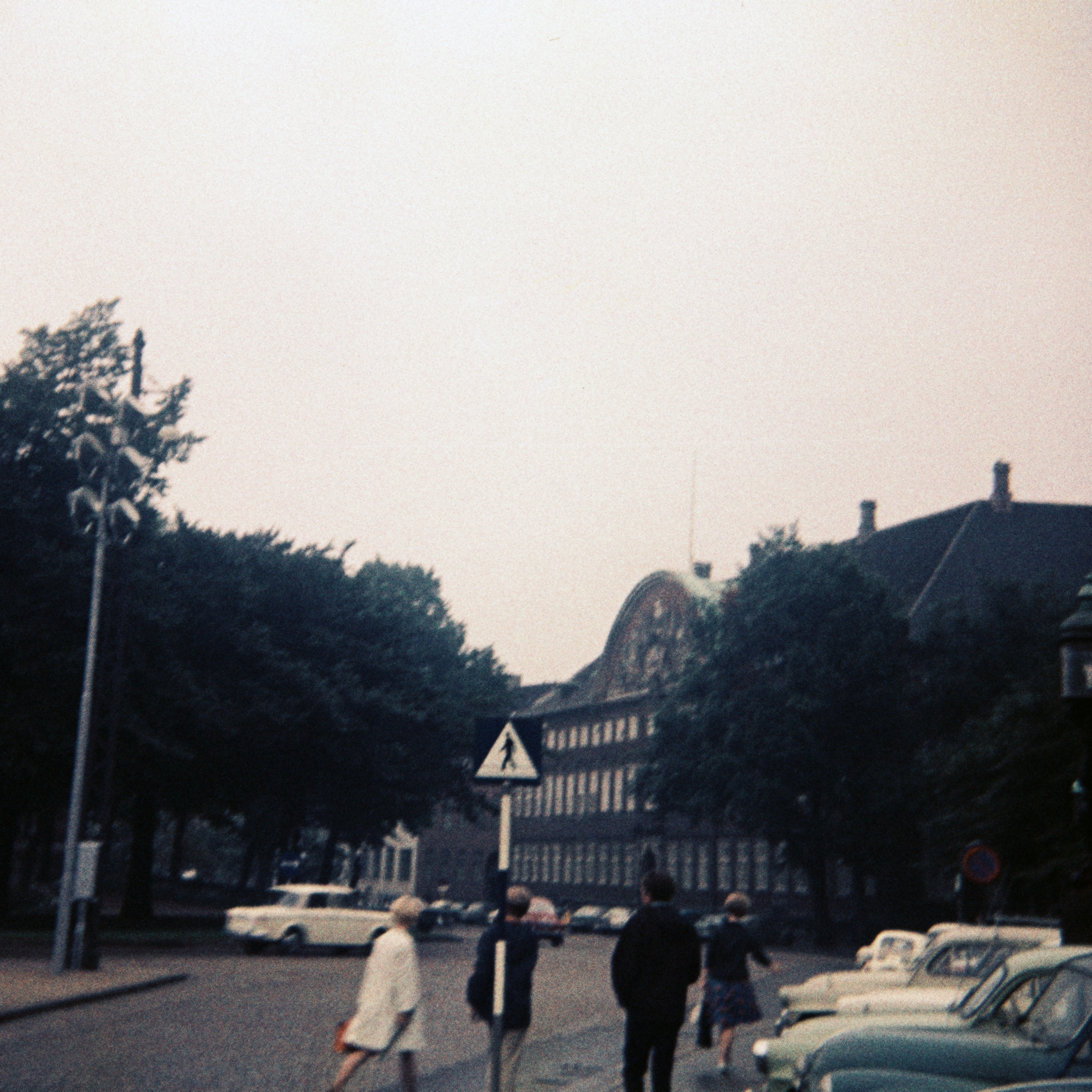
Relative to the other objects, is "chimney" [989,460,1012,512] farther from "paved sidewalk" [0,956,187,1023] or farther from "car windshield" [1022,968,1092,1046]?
"car windshield" [1022,968,1092,1046]

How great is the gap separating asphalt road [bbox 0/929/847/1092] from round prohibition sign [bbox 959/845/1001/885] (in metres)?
4.72

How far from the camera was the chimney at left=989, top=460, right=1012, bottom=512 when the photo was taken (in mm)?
76312

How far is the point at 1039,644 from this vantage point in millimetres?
53156

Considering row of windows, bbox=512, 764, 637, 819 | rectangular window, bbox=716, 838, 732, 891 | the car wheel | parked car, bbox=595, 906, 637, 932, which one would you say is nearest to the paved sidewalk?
the car wheel

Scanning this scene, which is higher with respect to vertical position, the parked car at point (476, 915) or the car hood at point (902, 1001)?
the parked car at point (476, 915)

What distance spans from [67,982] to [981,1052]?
62.2 feet

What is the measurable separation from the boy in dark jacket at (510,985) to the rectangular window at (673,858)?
3164 inches

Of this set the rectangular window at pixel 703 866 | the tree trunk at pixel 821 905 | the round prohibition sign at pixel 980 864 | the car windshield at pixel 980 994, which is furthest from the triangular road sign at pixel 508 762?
the rectangular window at pixel 703 866

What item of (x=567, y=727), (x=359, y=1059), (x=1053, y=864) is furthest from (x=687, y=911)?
(x=359, y=1059)

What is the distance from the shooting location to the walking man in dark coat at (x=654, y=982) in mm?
11188

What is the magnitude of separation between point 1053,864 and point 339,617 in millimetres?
21805

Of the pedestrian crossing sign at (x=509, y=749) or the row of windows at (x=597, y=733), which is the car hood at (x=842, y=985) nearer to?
the pedestrian crossing sign at (x=509, y=749)

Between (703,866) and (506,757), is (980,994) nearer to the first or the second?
(506,757)

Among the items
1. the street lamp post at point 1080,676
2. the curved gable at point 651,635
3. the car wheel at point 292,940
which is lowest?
the car wheel at point 292,940
